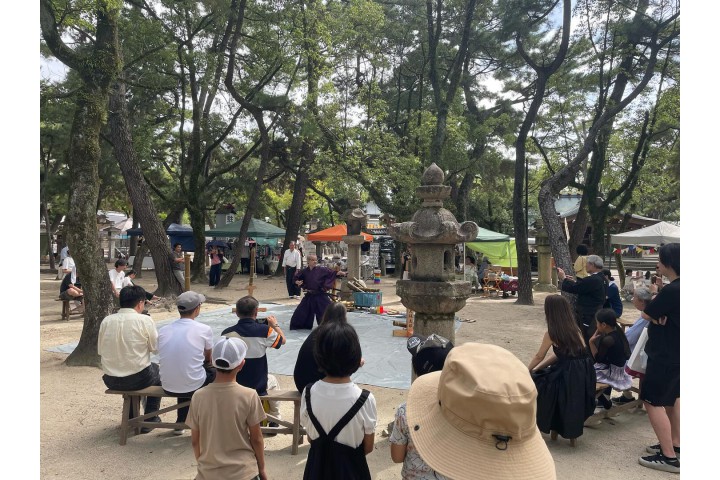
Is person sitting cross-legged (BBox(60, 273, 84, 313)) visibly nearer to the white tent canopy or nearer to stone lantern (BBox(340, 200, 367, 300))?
stone lantern (BBox(340, 200, 367, 300))

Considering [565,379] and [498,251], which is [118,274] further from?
[498,251]

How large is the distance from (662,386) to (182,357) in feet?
13.7

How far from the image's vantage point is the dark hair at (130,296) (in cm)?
490

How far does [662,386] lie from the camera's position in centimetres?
425

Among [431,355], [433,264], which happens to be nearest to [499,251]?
[433,264]

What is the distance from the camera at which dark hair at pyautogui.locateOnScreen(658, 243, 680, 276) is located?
13.6 ft

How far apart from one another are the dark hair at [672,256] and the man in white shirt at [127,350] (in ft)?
15.3

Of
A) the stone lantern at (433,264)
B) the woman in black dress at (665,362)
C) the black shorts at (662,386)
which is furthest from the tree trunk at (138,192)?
the black shorts at (662,386)

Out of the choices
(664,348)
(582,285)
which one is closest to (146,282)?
(582,285)

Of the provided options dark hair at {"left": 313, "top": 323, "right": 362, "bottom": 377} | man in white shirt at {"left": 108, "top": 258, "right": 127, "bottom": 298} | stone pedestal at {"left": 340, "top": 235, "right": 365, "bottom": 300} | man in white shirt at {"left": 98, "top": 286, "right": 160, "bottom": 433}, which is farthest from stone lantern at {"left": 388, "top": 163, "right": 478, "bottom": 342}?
stone pedestal at {"left": 340, "top": 235, "right": 365, "bottom": 300}

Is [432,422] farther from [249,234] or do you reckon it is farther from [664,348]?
[249,234]

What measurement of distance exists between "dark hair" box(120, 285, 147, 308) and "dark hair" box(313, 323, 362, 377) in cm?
279

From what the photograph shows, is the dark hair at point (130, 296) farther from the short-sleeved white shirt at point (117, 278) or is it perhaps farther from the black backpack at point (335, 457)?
the short-sleeved white shirt at point (117, 278)

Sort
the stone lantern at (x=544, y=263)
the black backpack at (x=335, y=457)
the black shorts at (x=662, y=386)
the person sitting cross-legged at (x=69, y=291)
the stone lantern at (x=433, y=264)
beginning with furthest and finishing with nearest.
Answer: the stone lantern at (x=544, y=263) < the person sitting cross-legged at (x=69, y=291) < the stone lantern at (x=433, y=264) < the black shorts at (x=662, y=386) < the black backpack at (x=335, y=457)
